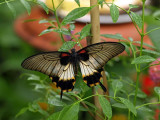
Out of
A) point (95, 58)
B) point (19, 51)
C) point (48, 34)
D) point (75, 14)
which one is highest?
point (75, 14)

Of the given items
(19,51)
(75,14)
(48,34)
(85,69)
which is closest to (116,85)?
(85,69)

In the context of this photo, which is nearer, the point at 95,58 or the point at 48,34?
the point at 95,58

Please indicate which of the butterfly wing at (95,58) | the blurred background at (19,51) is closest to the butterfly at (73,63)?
the butterfly wing at (95,58)

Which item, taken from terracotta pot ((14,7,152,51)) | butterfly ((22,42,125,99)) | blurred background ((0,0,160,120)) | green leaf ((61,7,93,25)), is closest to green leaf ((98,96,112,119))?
butterfly ((22,42,125,99))

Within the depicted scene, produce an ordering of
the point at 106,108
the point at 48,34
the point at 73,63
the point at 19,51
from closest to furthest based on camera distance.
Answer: the point at 106,108
the point at 73,63
the point at 48,34
the point at 19,51

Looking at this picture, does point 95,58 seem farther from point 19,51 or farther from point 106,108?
point 19,51

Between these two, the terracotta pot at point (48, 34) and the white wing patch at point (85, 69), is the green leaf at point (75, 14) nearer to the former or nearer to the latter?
the white wing patch at point (85, 69)
